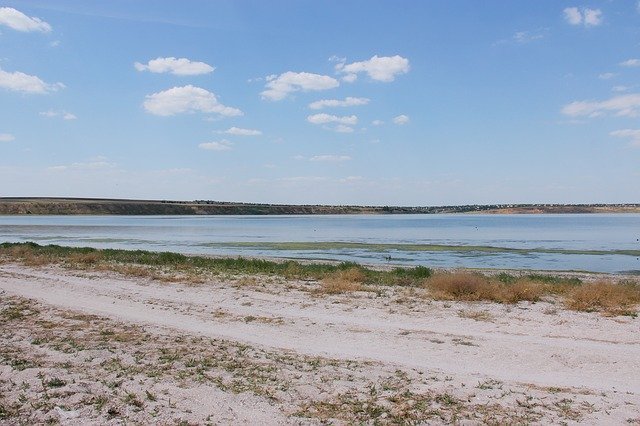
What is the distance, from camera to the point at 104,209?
613 ft

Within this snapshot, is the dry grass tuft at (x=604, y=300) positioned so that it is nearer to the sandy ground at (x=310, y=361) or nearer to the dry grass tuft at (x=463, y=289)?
the sandy ground at (x=310, y=361)

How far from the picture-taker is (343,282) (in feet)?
61.8

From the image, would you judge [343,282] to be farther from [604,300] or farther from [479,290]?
[604,300]

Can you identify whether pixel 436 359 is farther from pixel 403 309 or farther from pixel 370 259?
pixel 370 259

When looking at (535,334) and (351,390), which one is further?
(535,334)

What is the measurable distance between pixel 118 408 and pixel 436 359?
5.33 metres

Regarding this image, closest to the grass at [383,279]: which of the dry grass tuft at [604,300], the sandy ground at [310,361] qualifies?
the dry grass tuft at [604,300]

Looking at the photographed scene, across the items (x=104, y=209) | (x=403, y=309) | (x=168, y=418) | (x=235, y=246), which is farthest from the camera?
(x=104, y=209)

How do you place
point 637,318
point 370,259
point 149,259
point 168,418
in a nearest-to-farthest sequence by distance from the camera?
point 168,418
point 637,318
point 149,259
point 370,259

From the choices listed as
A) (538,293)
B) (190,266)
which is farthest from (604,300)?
(190,266)

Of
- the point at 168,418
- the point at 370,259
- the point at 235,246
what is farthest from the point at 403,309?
the point at 235,246

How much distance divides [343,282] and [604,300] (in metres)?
7.72

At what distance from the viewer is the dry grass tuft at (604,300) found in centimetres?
1473

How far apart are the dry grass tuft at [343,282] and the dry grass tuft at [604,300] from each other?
6447mm
